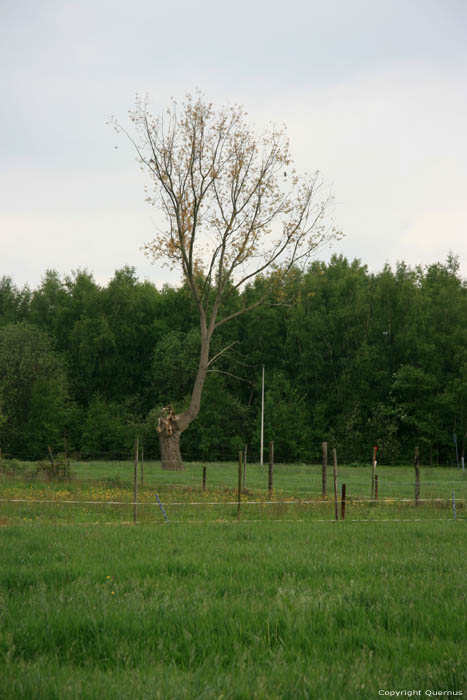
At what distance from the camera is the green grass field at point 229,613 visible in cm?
459

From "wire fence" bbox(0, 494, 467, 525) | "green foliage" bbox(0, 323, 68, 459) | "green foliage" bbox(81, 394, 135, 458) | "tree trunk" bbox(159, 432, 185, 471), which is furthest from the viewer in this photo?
"green foliage" bbox(81, 394, 135, 458)

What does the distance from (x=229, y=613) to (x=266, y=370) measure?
65562 millimetres

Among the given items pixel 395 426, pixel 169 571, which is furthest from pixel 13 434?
pixel 169 571

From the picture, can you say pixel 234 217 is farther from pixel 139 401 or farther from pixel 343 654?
pixel 139 401

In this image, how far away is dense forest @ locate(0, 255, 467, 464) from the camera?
58094 millimetres

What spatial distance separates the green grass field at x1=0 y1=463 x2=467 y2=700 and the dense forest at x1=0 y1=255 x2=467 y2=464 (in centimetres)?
4202

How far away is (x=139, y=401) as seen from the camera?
75.1 m

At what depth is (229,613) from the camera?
635 cm

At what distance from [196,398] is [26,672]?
31.6m

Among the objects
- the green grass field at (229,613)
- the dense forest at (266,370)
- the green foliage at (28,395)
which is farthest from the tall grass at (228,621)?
the green foliage at (28,395)

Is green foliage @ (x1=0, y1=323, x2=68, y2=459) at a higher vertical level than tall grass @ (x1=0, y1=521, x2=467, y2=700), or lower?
higher

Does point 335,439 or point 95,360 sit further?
point 95,360

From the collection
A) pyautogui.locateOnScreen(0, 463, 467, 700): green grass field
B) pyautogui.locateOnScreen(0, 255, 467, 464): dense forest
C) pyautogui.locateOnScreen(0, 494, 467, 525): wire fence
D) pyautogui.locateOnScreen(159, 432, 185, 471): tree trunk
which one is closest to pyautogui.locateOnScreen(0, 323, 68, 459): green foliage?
pyautogui.locateOnScreen(0, 255, 467, 464): dense forest

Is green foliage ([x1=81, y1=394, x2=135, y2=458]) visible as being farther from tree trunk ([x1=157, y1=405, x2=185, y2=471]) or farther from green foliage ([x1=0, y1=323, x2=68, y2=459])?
tree trunk ([x1=157, y1=405, x2=185, y2=471])
